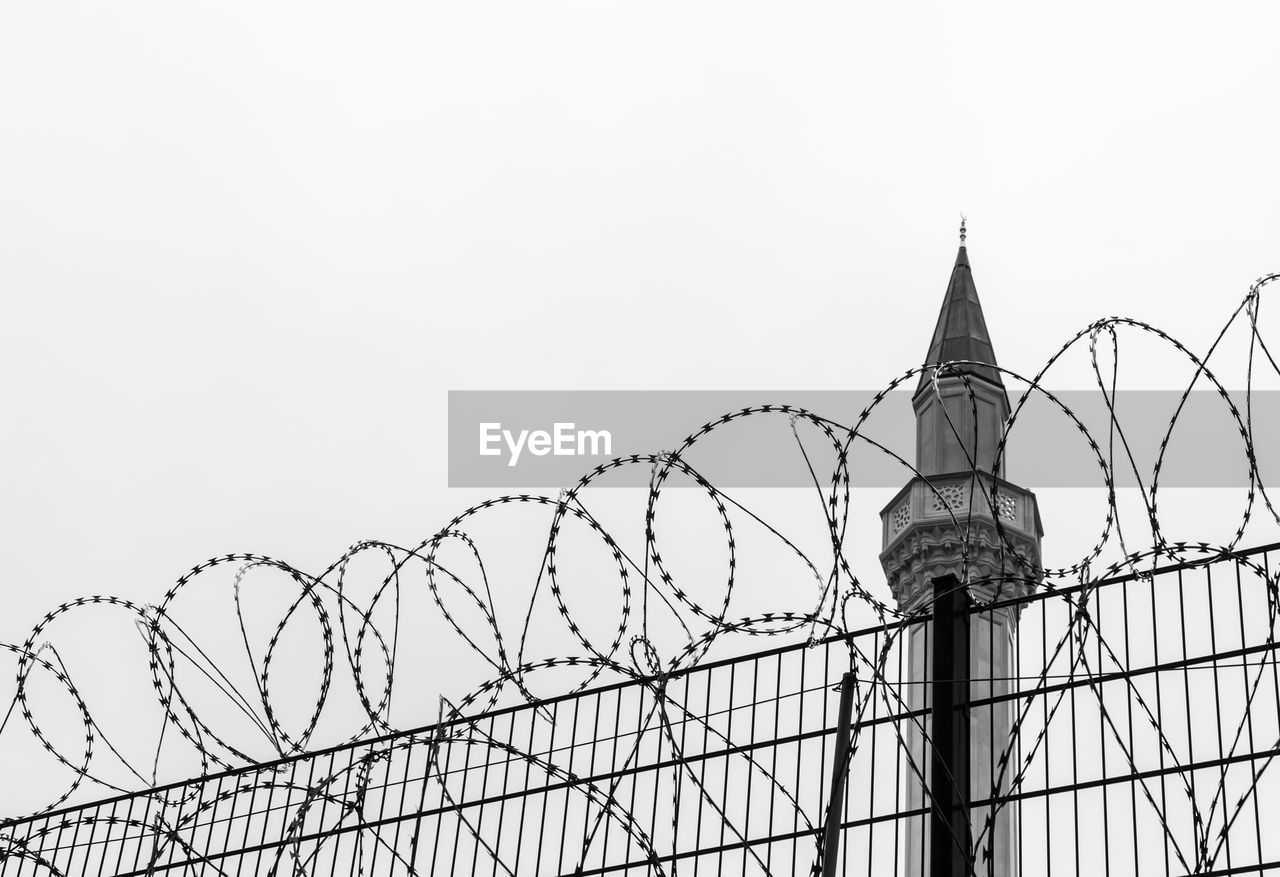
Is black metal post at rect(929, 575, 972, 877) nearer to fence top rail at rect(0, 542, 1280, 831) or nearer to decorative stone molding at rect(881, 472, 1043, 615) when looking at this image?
fence top rail at rect(0, 542, 1280, 831)

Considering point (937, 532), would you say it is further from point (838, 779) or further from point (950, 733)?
point (838, 779)

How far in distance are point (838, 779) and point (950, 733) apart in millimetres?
1185

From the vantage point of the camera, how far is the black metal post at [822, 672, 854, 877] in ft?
23.9

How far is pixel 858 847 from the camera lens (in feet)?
30.8

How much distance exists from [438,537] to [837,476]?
7.71 feet

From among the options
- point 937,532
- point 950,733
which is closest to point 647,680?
point 950,733

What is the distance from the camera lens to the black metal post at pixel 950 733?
8102 mm

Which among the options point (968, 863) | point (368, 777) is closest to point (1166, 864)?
point (968, 863)

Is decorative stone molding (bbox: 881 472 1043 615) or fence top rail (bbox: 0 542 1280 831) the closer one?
fence top rail (bbox: 0 542 1280 831)

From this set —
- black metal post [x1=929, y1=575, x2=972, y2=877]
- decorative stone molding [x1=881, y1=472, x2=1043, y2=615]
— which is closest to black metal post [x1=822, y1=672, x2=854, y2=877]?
black metal post [x1=929, y1=575, x2=972, y2=877]

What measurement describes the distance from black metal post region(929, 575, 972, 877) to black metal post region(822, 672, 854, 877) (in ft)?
1.76

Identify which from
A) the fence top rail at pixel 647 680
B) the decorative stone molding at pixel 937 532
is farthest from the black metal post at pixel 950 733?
the decorative stone molding at pixel 937 532

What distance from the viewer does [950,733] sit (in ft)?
27.8

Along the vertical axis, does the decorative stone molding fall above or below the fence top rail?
above
